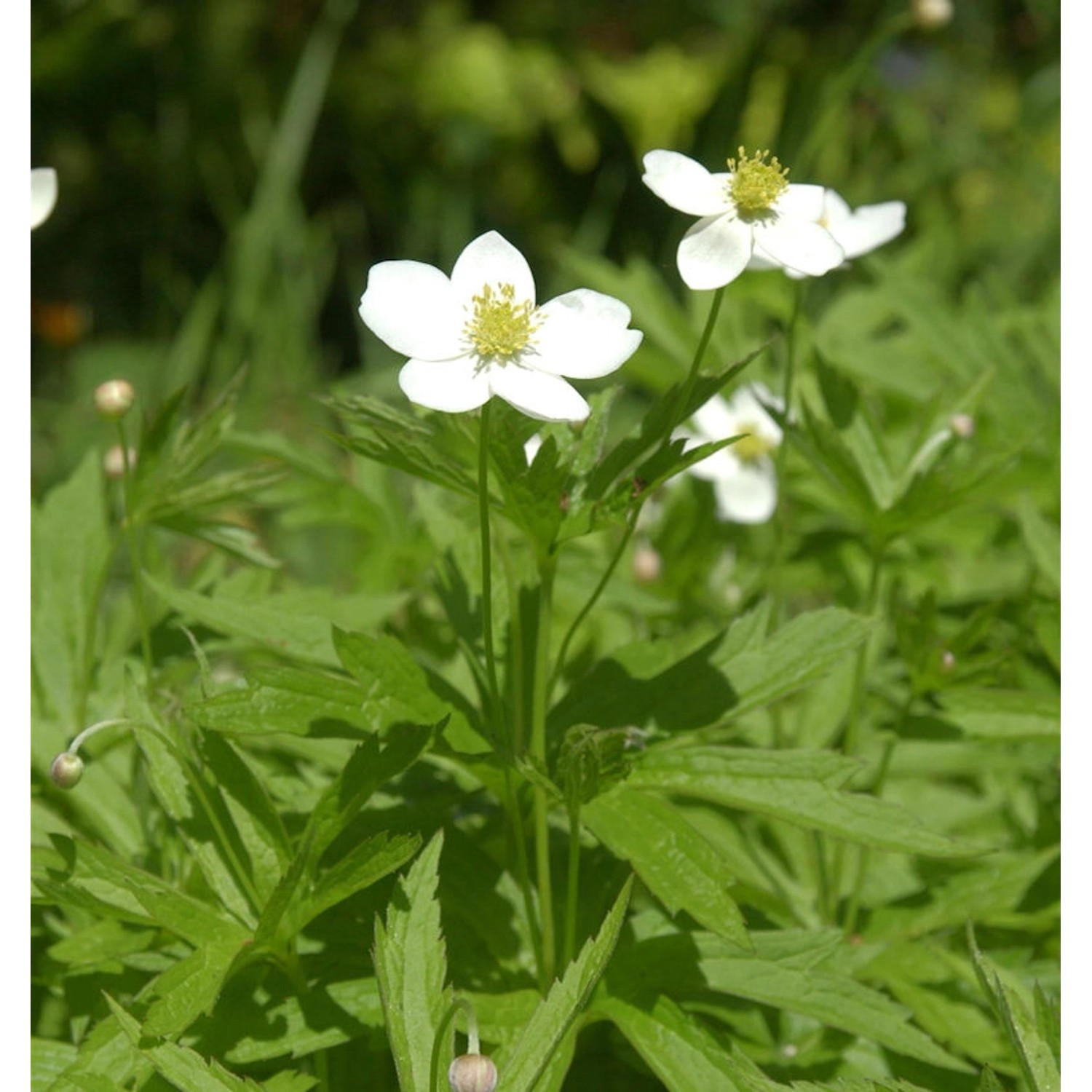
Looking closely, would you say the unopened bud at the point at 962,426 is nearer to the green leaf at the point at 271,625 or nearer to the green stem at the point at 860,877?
the green stem at the point at 860,877

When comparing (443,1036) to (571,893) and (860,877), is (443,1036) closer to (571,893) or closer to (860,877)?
(571,893)

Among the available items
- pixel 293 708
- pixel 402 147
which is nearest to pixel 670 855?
pixel 293 708

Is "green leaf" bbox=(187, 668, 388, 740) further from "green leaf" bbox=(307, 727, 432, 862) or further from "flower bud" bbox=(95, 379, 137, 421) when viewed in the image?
"flower bud" bbox=(95, 379, 137, 421)

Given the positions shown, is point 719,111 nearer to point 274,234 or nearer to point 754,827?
point 274,234

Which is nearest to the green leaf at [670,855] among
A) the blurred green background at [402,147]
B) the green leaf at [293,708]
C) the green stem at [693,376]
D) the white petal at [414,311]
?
the green leaf at [293,708]

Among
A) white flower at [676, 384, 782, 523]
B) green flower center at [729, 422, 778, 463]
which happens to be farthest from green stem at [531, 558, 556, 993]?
green flower center at [729, 422, 778, 463]

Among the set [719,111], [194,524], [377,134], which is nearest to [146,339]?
[377,134]
